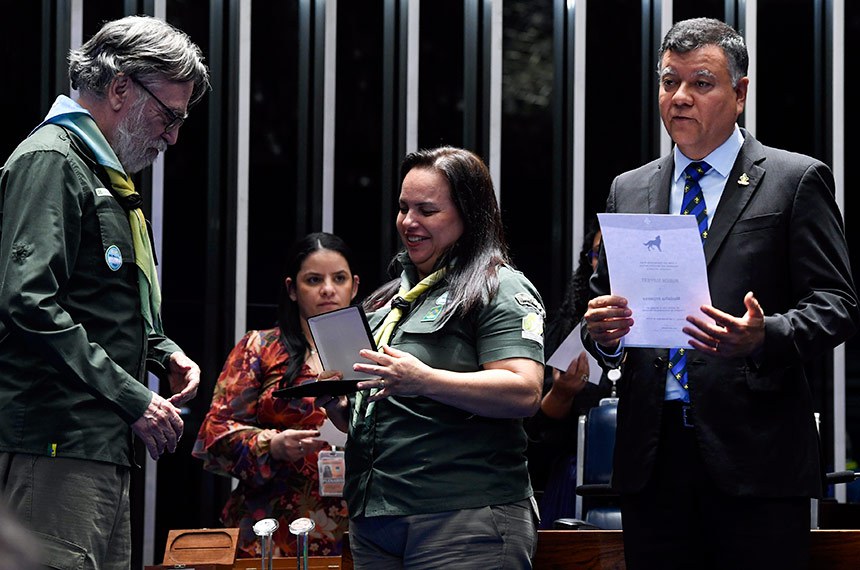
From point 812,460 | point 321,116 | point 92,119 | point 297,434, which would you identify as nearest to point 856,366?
point 321,116

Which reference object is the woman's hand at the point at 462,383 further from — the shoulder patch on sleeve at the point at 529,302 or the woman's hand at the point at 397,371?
the shoulder patch on sleeve at the point at 529,302

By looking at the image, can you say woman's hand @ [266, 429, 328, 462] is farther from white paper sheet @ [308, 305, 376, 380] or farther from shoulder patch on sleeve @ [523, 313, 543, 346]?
shoulder patch on sleeve @ [523, 313, 543, 346]

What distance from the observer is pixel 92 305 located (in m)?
2.09

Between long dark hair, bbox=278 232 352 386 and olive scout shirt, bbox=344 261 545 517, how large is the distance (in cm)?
131

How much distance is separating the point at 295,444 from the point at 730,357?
66.6 inches

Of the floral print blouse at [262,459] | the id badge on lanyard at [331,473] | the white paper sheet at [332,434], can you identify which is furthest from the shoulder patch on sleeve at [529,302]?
the floral print blouse at [262,459]

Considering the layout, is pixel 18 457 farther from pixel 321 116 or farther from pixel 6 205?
pixel 321 116

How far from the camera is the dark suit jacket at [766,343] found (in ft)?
7.01

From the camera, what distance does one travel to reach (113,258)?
2104 mm

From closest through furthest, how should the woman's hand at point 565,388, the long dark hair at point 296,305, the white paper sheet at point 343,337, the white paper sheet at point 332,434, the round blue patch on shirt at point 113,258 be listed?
the round blue patch on shirt at point 113,258 < the white paper sheet at point 343,337 < the white paper sheet at point 332,434 < the long dark hair at point 296,305 < the woman's hand at point 565,388

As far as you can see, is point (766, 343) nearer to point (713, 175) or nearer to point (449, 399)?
point (713, 175)

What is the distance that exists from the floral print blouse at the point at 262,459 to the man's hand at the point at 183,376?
1.15 metres

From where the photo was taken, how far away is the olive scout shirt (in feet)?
7.48

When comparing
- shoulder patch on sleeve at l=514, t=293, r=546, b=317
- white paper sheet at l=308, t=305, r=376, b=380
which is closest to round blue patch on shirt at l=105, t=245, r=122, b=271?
white paper sheet at l=308, t=305, r=376, b=380
